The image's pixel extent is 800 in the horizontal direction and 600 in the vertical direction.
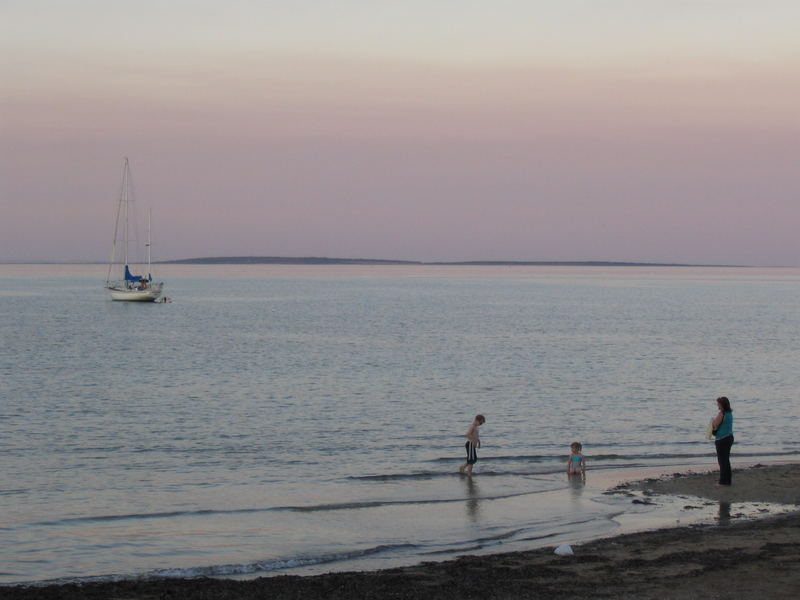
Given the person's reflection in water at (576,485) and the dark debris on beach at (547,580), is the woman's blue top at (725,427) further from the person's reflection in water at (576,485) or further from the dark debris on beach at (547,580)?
the dark debris on beach at (547,580)

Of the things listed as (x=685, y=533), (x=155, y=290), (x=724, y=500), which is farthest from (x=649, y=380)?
(x=155, y=290)

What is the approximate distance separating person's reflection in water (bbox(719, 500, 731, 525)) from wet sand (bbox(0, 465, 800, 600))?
1.52m

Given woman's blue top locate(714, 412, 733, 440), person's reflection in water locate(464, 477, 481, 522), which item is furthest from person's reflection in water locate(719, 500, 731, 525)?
person's reflection in water locate(464, 477, 481, 522)

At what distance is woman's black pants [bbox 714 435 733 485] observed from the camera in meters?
21.3

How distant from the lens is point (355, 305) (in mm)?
141125

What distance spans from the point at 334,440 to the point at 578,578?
17.6m

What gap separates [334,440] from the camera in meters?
31.4

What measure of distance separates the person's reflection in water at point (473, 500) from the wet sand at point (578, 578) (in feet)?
13.2

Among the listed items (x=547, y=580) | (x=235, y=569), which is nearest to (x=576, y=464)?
(x=547, y=580)

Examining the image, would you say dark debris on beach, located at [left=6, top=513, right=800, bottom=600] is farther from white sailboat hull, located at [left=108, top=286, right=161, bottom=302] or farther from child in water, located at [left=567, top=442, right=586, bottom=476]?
white sailboat hull, located at [left=108, top=286, right=161, bottom=302]

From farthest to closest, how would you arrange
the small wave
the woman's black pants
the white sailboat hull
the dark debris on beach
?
the white sailboat hull < the woman's black pants < the small wave < the dark debris on beach

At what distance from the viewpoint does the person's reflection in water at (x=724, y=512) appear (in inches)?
750

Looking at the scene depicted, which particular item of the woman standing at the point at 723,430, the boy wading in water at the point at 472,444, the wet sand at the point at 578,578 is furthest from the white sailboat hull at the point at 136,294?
the wet sand at the point at 578,578

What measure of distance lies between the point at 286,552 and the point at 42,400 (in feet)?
85.1
